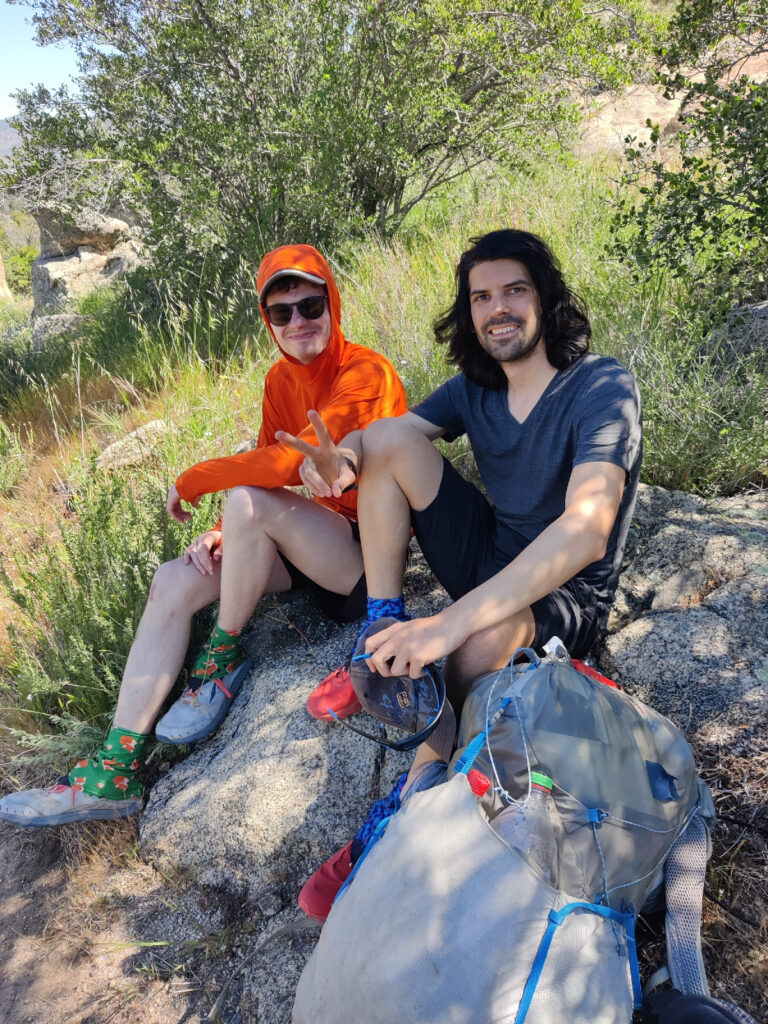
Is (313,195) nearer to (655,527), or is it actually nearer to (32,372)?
(32,372)

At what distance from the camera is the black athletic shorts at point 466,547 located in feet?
6.79

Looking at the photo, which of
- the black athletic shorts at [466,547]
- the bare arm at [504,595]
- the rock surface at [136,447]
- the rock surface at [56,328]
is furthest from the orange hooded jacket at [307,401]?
the rock surface at [56,328]

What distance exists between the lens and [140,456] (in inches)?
150

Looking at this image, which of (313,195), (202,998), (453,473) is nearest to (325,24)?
(313,195)

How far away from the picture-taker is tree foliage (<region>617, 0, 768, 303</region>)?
264 cm

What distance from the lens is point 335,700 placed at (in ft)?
7.22

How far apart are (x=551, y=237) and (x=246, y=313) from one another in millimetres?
2350

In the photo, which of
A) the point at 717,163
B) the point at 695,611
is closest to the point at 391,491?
the point at 695,611

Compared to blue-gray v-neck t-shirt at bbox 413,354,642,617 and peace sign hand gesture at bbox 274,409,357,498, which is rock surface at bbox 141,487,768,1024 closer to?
blue-gray v-neck t-shirt at bbox 413,354,642,617

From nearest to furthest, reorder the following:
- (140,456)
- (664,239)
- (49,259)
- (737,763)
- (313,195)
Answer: (737,763), (664,239), (140,456), (313,195), (49,259)

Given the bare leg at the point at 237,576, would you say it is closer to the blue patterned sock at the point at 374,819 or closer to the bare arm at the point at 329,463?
the bare arm at the point at 329,463

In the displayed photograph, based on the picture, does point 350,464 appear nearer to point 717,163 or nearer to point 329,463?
point 329,463

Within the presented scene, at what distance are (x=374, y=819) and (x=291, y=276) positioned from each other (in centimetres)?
180

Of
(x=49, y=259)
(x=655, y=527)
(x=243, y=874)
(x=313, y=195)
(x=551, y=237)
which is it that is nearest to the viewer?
(x=243, y=874)
